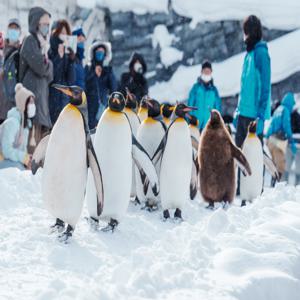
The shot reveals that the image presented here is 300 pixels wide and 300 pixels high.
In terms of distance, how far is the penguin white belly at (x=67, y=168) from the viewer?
9.07 feet

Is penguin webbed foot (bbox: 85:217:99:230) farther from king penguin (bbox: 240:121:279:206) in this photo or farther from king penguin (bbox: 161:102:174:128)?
king penguin (bbox: 240:121:279:206)

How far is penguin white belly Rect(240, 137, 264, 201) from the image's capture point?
193 inches

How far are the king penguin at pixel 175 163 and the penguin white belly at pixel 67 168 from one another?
953 mm

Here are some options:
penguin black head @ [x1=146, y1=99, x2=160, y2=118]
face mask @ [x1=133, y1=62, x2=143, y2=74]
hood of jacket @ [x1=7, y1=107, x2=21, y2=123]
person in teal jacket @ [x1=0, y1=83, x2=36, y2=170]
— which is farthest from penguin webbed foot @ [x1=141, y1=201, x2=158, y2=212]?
face mask @ [x1=133, y1=62, x2=143, y2=74]

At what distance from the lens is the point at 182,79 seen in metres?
14.1

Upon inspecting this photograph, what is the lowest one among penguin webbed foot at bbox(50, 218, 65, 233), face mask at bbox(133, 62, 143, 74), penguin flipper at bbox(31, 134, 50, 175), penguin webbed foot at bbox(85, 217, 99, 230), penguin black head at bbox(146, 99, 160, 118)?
penguin webbed foot at bbox(85, 217, 99, 230)

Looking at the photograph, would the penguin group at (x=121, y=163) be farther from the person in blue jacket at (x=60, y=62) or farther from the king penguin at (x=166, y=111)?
the person in blue jacket at (x=60, y=62)

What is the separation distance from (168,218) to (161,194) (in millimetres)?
175

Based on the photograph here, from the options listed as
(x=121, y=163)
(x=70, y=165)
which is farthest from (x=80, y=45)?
(x=70, y=165)

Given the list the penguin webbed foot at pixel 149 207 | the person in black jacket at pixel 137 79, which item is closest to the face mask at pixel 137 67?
the person in black jacket at pixel 137 79

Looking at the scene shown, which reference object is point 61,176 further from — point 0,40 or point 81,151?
point 0,40

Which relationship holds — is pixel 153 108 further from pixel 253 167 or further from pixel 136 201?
pixel 253 167

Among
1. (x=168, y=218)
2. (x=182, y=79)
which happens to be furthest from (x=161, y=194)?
(x=182, y=79)

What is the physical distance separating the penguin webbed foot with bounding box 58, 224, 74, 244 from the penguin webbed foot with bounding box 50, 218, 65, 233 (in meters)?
0.07
